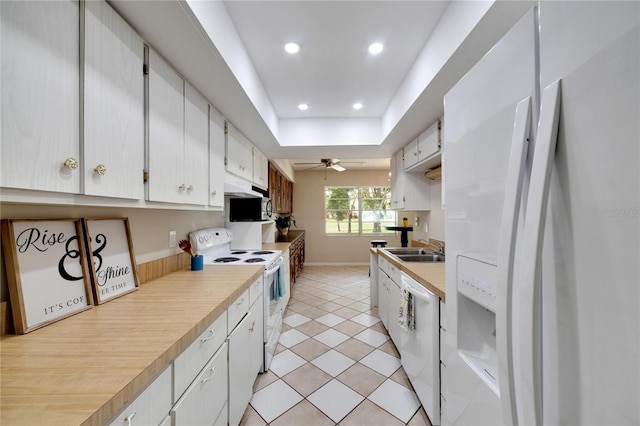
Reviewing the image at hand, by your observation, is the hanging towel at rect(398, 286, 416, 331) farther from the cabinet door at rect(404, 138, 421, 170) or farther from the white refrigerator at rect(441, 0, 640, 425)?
the cabinet door at rect(404, 138, 421, 170)

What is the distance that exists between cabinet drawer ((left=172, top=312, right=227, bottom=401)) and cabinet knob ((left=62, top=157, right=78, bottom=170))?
77 centimetres

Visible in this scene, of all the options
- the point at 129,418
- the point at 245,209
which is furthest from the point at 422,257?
the point at 129,418

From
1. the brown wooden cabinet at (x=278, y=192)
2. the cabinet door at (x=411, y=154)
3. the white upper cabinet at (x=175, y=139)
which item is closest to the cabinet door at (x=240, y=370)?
the white upper cabinet at (x=175, y=139)

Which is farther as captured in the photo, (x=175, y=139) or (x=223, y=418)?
(x=175, y=139)

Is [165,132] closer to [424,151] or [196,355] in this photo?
[196,355]

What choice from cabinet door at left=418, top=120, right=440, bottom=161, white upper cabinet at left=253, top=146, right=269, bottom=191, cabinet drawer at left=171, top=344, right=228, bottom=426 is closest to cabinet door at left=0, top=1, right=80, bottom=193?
cabinet drawer at left=171, top=344, right=228, bottom=426

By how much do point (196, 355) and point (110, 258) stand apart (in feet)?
2.49

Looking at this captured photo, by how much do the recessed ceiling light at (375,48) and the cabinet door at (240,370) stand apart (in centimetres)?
220

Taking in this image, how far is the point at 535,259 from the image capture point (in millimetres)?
523

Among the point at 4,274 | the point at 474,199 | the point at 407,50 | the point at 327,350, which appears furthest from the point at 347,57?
the point at 327,350

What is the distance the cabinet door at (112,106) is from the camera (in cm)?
95

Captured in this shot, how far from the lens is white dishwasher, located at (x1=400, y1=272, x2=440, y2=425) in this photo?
58.6 inches

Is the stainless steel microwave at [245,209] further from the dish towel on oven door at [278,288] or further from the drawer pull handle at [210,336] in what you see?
the drawer pull handle at [210,336]

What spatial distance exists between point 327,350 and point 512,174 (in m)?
2.39
